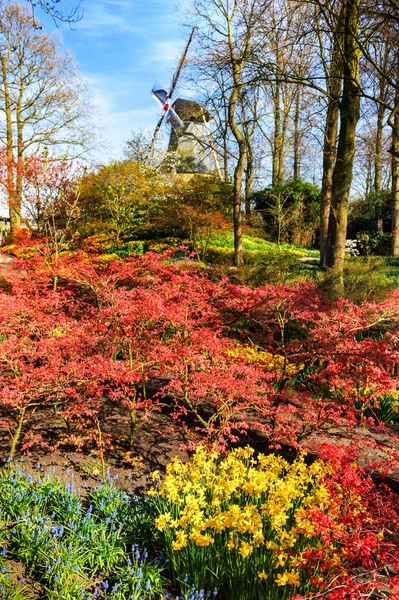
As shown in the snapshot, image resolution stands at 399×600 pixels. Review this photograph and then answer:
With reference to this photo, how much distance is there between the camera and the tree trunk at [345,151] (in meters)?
9.64

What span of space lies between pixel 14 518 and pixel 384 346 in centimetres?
359

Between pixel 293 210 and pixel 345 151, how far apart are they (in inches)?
603

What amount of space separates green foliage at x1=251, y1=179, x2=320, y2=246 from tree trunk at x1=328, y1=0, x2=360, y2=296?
13.9 metres

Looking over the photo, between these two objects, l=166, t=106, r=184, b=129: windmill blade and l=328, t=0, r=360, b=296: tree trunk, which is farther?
l=166, t=106, r=184, b=129: windmill blade

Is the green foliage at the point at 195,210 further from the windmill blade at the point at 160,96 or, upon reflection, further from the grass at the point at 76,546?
A: the windmill blade at the point at 160,96

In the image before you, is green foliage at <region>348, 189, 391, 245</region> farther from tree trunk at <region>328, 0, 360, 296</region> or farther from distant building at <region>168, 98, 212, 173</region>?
tree trunk at <region>328, 0, 360, 296</region>

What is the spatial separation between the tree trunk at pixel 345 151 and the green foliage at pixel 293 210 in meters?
13.9

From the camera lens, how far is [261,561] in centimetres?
302

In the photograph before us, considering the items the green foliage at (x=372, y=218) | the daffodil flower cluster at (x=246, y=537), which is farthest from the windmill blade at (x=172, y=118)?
the daffodil flower cluster at (x=246, y=537)

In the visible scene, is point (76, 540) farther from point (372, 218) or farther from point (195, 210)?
point (372, 218)

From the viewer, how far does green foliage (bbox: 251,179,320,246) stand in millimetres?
25391

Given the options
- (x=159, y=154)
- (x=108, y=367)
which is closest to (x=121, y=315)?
(x=108, y=367)

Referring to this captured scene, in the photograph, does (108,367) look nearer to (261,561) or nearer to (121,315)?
(121,315)

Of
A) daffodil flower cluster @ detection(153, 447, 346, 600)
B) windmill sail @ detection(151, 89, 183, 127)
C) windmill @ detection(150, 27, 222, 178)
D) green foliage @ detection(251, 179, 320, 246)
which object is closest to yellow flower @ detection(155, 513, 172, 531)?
daffodil flower cluster @ detection(153, 447, 346, 600)
